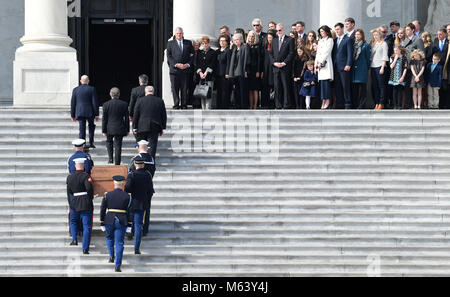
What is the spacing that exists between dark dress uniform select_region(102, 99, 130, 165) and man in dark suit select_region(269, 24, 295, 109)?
5067 millimetres

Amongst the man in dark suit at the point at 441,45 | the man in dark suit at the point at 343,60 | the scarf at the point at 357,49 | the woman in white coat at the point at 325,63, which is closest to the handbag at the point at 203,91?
the woman in white coat at the point at 325,63

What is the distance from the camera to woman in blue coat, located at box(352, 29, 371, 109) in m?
25.8

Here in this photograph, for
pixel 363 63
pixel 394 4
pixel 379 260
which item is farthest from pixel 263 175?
pixel 394 4

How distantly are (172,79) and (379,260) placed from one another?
872cm

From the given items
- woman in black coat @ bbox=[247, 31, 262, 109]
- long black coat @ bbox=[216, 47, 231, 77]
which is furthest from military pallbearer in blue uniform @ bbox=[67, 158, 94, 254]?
woman in black coat @ bbox=[247, 31, 262, 109]

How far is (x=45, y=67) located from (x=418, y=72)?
9444 mm

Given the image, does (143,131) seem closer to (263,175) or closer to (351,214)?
(263,175)

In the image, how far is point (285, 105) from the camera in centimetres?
2602

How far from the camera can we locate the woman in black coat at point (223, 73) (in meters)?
26.1

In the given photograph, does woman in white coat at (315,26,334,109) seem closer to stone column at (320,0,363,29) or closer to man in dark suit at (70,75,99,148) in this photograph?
stone column at (320,0,363,29)

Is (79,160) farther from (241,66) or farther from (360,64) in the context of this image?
(360,64)

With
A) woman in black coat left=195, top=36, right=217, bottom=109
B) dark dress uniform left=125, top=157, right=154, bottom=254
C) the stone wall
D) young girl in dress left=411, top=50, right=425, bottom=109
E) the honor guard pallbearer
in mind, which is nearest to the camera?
dark dress uniform left=125, top=157, right=154, bottom=254

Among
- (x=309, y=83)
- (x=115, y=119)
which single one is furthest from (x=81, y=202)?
(x=309, y=83)

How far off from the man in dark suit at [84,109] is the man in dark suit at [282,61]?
16.7 feet
